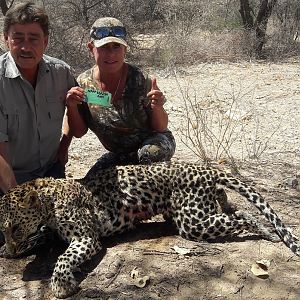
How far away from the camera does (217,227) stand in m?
4.18

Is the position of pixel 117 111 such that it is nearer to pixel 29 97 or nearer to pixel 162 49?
pixel 29 97

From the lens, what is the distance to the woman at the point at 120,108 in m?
4.64

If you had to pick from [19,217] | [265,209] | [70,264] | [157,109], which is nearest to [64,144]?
[157,109]

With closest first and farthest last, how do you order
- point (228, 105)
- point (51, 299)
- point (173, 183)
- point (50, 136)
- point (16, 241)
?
point (51, 299) → point (16, 241) → point (173, 183) → point (50, 136) → point (228, 105)

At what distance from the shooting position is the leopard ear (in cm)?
391

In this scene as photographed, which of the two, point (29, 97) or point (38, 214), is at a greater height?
point (29, 97)

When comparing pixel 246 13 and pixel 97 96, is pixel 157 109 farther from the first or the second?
pixel 246 13

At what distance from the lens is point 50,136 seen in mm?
4844

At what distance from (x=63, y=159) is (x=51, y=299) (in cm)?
172

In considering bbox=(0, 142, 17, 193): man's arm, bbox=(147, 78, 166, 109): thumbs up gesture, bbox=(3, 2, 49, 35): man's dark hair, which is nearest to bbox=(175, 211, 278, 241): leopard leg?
bbox=(147, 78, 166, 109): thumbs up gesture

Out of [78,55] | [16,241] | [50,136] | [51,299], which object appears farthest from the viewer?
[78,55]

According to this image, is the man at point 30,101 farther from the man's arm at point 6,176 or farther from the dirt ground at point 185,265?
the dirt ground at point 185,265

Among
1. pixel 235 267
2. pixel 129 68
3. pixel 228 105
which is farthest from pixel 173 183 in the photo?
pixel 228 105

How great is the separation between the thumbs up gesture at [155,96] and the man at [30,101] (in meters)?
0.77
